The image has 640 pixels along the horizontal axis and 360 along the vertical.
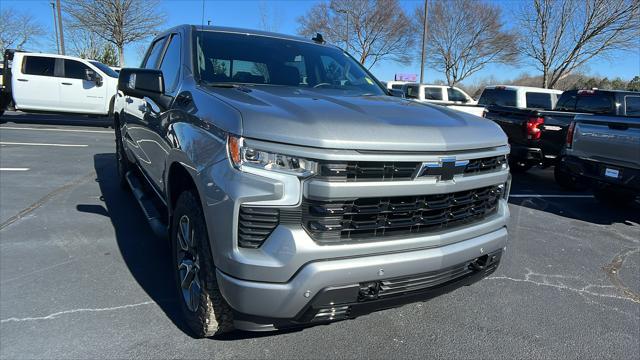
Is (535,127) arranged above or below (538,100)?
below

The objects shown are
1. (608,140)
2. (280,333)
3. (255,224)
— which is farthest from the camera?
(608,140)

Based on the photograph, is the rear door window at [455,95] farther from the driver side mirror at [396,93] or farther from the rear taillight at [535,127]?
the driver side mirror at [396,93]

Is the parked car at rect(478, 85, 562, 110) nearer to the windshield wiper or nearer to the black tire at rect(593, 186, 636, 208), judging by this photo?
the black tire at rect(593, 186, 636, 208)

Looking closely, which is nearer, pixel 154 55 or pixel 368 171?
pixel 368 171

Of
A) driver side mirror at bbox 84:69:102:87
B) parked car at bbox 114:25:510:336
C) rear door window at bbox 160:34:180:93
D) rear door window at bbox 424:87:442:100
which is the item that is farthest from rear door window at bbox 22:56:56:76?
parked car at bbox 114:25:510:336

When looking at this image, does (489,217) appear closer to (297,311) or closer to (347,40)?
(297,311)

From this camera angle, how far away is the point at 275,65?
3.54 metres

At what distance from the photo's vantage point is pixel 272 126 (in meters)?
2.09

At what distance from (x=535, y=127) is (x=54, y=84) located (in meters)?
13.2


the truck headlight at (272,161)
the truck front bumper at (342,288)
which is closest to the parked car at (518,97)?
the truck front bumper at (342,288)

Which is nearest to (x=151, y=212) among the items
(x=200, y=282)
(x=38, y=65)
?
(x=200, y=282)

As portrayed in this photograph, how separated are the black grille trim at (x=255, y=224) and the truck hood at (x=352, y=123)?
33 centimetres

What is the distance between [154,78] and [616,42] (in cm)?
2458

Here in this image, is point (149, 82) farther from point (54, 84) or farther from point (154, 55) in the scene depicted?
point (54, 84)
